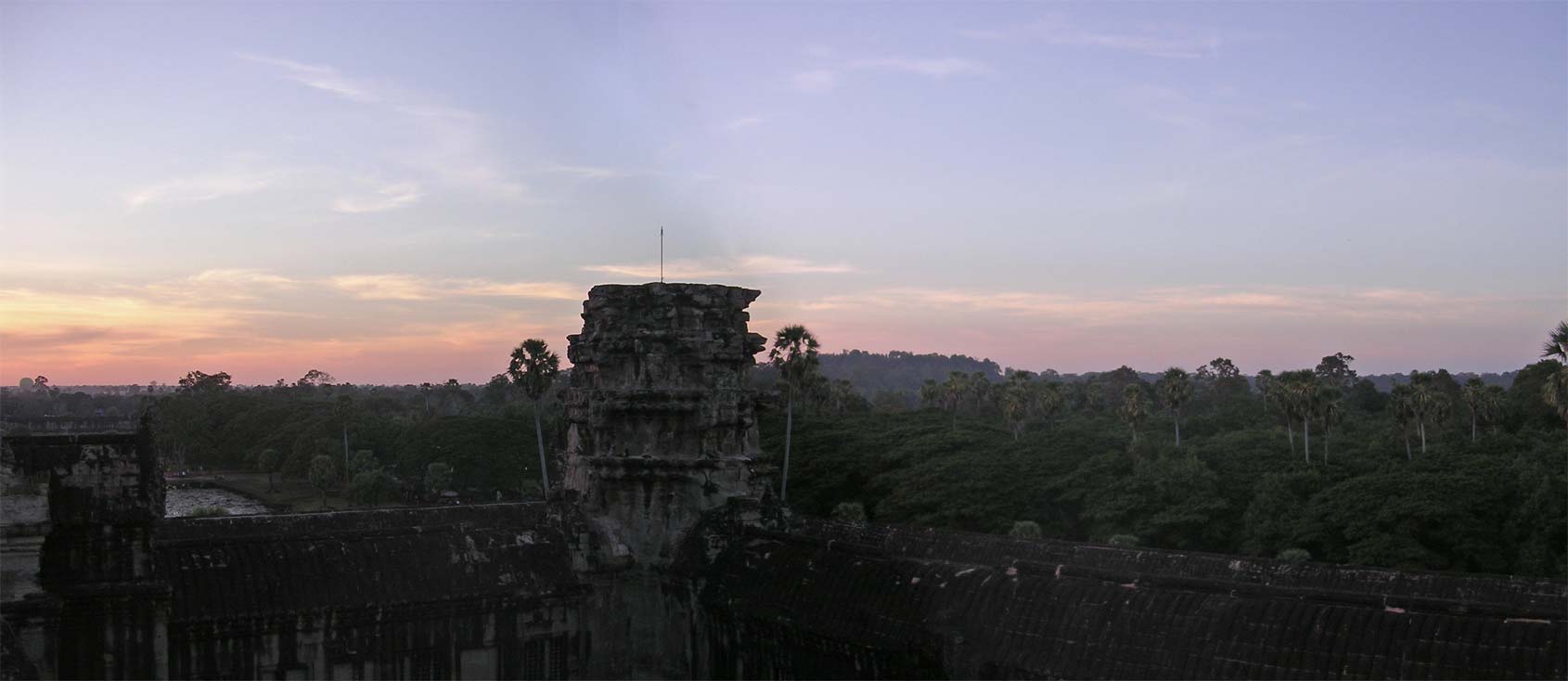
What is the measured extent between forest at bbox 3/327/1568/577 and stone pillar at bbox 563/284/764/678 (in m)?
0.81

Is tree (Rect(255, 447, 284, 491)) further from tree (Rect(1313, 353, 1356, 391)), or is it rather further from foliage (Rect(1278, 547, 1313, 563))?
tree (Rect(1313, 353, 1356, 391))

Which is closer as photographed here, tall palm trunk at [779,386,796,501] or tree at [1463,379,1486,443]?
tall palm trunk at [779,386,796,501]

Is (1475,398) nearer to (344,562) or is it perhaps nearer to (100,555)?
(344,562)

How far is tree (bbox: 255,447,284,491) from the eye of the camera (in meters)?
72.8

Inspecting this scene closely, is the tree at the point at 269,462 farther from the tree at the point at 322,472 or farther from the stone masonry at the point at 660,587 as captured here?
the stone masonry at the point at 660,587

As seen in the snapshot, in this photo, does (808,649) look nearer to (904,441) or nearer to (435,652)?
(435,652)

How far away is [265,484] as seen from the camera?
74.4 metres

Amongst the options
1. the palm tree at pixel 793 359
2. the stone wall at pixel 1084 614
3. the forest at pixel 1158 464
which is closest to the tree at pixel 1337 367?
the forest at pixel 1158 464

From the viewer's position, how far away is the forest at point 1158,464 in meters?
35.1

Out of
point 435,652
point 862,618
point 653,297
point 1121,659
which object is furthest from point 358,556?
point 1121,659

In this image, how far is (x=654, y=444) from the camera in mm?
13109

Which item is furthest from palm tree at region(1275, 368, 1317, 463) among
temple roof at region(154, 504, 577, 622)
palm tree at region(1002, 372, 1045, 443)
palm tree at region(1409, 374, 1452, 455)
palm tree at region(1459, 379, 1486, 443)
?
temple roof at region(154, 504, 577, 622)

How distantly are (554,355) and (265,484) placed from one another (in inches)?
1241

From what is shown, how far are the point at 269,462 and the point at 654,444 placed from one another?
67.1 m
